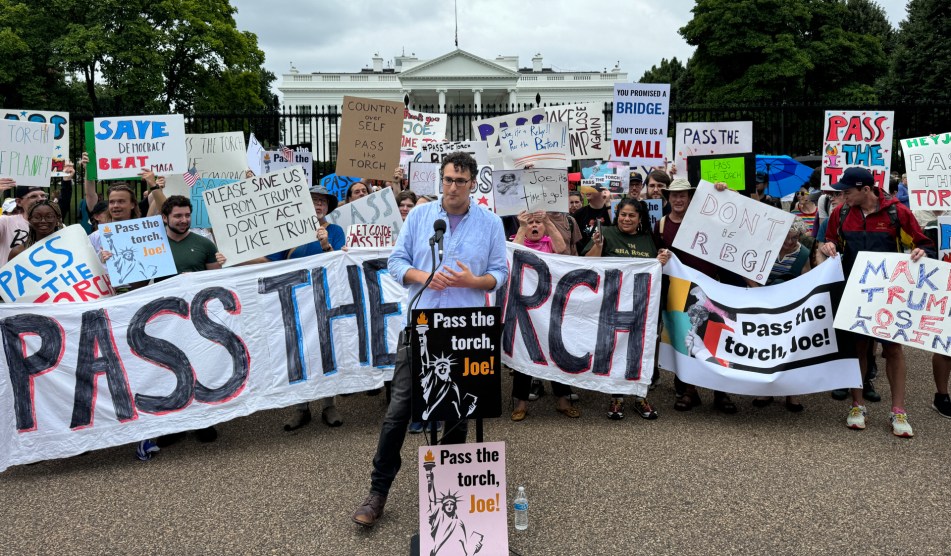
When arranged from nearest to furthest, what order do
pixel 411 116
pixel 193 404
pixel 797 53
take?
pixel 193 404 < pixel 411 116 < pixel 797 53

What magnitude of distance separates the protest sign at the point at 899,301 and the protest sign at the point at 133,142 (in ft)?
21.2

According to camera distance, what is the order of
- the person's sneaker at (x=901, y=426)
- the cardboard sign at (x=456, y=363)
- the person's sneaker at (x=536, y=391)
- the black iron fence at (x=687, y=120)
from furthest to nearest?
1. the black iron fence at (x=687, y=120)
2. the person's sneaker at (x=536, y=391)
3. the person's sneaker at (x=901, y=426)
4. the cardboard sign at (x=456, y=363)

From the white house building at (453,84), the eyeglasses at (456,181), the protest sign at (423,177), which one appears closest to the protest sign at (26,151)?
the protest sign at (423,177)

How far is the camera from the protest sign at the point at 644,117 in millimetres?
A: 7973

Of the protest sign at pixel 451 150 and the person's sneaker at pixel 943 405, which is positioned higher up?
the protest sign at pixel 451 150

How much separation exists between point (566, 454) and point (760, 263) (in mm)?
2317

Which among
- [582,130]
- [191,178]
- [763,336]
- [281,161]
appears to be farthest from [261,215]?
[281,161]

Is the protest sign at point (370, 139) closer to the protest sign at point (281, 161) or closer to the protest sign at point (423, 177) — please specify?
the protest sign at point (423, 177)

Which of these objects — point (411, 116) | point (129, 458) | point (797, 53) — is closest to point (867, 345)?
point (129, 458)

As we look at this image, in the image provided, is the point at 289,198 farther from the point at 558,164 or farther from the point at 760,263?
the point at 760,263

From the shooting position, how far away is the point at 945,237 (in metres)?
5.95

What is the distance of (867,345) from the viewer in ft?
18.1

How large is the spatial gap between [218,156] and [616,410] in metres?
5.98

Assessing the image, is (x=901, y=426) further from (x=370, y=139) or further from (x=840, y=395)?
(x=370, y=139)
